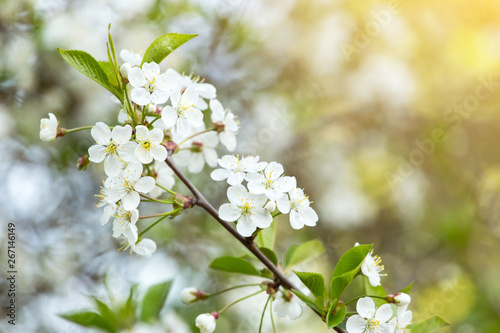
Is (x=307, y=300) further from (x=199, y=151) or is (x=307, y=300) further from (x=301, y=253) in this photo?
(x=199, y=151)

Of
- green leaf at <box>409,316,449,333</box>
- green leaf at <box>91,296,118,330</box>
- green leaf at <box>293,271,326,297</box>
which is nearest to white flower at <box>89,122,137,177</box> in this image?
green leaf at <box>293,271,326,297</box>

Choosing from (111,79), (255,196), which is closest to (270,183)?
(255,196)

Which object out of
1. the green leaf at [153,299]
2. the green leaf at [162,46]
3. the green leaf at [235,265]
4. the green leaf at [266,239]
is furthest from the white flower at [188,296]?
the green leaf at [162,46]

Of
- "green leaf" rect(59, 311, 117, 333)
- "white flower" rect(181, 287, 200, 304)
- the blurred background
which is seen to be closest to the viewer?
"white flower" rect(181, 287, 200, 304)

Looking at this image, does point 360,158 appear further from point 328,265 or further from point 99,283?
point 99,283

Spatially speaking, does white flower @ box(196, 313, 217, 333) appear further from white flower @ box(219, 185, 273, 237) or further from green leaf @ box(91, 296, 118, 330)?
green leaf @ box(91, 296, 118, 330)

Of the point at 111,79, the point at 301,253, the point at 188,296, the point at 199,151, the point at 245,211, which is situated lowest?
the point at 188,296

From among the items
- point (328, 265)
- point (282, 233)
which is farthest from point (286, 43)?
point (328, 265)
